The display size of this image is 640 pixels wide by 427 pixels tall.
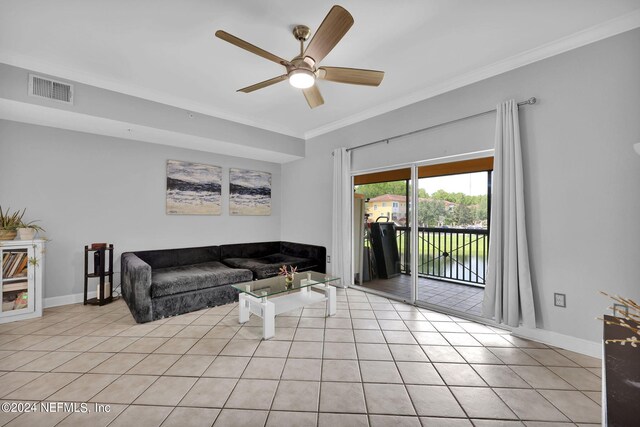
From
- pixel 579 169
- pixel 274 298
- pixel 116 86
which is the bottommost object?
pixel 274 298

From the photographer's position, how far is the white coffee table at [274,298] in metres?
2.63

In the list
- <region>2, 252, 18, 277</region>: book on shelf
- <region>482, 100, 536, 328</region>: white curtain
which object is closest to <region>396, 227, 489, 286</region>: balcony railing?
<region>482, 100, 536, 328</region>: white curtain

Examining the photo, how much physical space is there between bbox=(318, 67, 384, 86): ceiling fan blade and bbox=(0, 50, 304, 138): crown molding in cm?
227

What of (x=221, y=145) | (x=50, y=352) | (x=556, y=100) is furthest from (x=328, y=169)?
(x=50, y=352)

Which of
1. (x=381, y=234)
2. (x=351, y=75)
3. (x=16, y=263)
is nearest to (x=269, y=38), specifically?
(x=351, y=75)

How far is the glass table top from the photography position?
9.14 feet

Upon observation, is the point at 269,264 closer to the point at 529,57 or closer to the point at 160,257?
the point at 160,257

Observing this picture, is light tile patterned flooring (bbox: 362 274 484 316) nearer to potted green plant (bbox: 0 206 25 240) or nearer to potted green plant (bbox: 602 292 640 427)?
potted green plant (bbox: 602 292 640 427)

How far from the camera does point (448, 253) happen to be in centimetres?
454

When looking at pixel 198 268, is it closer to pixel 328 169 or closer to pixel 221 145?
pixel 221 145

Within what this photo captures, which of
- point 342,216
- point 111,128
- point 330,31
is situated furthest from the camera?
point 342,216

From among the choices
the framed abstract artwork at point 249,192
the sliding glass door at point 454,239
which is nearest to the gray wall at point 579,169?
the sliding glass door at point 454,239

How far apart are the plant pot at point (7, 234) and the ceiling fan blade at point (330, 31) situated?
371 cm

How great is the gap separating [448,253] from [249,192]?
3.76 metres
